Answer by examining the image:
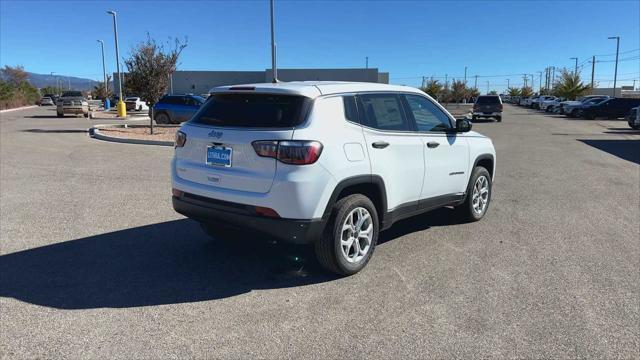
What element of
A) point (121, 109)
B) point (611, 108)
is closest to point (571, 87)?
point (611, 108)

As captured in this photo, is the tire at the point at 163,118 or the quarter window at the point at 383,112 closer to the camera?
the quarter window at the point at 383,112

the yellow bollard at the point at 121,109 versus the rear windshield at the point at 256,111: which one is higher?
the rear windshield at the point at 256,111

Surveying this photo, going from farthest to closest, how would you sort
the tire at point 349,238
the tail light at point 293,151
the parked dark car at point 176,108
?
1. the parked dark car at point 176,108
2. the tire at point 349,238
3. the tail light at point 293,151

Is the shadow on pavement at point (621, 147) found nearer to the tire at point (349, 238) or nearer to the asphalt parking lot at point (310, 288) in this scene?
the asphalt parking lot at point (310, 288)

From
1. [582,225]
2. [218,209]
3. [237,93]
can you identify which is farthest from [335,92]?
[582,225]

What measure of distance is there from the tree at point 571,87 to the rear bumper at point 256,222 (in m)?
76.6

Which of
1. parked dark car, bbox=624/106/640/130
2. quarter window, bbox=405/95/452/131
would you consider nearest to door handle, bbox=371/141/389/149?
quarter window, bbox=405/95/452/131

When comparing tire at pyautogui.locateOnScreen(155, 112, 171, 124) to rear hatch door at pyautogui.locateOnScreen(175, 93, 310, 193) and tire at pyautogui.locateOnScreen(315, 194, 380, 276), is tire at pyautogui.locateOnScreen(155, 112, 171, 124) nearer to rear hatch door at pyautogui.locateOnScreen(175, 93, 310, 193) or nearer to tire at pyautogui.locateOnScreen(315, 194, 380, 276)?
rear hatch door at pyautogui.locateOnScreen(175, 93, 310, 193)

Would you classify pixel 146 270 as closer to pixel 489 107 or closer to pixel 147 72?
pixel 147 72

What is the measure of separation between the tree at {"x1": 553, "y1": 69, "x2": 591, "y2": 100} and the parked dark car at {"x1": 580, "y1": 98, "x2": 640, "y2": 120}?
3485cm

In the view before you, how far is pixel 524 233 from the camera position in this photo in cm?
626

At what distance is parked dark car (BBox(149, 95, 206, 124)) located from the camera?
2444 centimetres

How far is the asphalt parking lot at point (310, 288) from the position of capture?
3482mm

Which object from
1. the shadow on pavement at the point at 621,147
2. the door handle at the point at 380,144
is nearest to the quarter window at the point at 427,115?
the door handle at the point at 380,144
